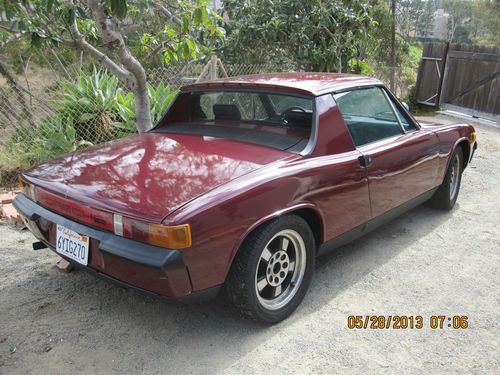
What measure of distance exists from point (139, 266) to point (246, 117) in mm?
1645

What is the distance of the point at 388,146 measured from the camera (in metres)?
3.39

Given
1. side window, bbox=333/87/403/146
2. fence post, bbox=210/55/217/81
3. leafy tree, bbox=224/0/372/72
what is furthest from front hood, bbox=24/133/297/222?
leafy tree, bbox=224/0/372/72

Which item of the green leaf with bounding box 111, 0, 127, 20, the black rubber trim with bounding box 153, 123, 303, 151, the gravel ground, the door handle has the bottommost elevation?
the gravel ground

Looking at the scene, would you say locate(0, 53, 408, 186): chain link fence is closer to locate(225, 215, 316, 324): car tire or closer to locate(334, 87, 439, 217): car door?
locate(334, 87, 439, 217): car door

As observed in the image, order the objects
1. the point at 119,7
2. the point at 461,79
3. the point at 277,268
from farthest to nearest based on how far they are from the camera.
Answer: the point at 461,79 → the point at 119,7 → the point at 277,268

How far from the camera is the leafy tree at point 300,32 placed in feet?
26.3

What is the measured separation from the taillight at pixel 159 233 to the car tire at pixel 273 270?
436mm

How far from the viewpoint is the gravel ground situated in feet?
7.77

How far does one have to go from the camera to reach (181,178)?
2430mm

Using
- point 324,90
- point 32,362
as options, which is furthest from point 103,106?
point 32,362

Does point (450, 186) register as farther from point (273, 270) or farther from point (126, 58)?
point (126, 58)

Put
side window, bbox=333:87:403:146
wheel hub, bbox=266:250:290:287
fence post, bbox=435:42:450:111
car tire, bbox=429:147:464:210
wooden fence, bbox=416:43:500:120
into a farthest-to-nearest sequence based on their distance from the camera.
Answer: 1. fence post, bbox=435:42:450:111
2. wooden fence, bbox=416:43:500:120
3. car tire, bbox=429:147:464:210
4. side window, bbox=333:87:403:146
5. wheel hub, bbox=266:250:290:287
